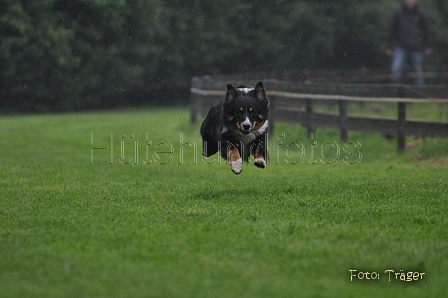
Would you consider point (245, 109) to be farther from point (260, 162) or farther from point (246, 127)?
point (260, 162)

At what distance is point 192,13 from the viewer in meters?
37.6

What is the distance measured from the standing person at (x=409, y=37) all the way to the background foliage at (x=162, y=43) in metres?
13.5

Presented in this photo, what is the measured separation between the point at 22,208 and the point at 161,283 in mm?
3426

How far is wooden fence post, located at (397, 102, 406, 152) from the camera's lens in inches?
569

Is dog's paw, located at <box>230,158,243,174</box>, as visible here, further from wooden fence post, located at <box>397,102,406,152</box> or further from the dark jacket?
the dark jacket

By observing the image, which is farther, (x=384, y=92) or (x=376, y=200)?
(x=384, y=92)

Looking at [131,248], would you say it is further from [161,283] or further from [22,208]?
[22,208]

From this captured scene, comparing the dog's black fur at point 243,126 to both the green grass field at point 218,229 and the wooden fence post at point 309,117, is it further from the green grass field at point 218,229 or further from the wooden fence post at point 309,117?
the wooden fence post at point 309,117

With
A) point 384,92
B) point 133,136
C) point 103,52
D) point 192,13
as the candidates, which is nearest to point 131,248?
point 384,92

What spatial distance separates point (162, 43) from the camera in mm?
36688

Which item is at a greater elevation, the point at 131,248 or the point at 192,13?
the point at 192,13

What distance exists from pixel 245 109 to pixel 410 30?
53.5 feet

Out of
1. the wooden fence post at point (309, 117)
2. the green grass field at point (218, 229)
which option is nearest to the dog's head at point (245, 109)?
the green grass field at point (218, 229)

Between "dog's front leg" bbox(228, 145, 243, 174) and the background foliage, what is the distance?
2238 cm
